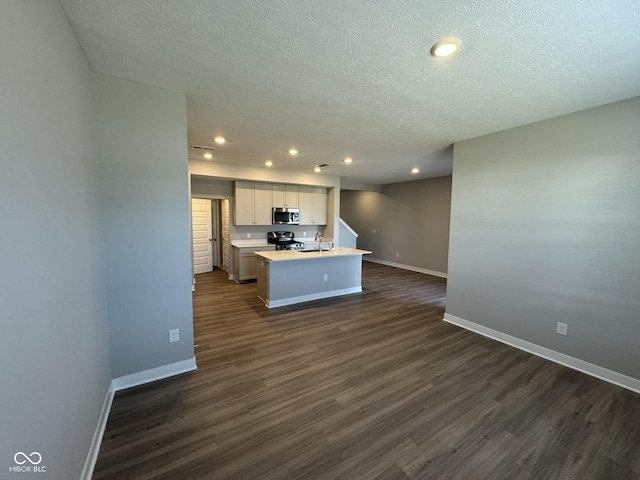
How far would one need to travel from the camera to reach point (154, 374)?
2.34 meters

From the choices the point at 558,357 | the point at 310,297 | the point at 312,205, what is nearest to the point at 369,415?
the point at 558,357

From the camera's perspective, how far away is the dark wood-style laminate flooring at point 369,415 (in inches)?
61.6

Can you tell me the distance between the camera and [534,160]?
2.84 metres

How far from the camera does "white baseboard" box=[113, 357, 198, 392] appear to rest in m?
2.22

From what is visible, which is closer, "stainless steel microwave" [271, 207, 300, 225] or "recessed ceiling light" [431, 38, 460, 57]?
"recessed ceiling light" [431, 38, 460, 57]

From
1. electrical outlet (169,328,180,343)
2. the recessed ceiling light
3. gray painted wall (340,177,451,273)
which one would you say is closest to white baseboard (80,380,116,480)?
electrical outlet (169,328,180,343)

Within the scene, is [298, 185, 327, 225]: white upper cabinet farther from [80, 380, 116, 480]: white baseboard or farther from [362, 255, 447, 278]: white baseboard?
[80, 380, 116, 480]: white baseboard

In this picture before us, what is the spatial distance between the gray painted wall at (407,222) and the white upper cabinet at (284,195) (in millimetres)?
3398

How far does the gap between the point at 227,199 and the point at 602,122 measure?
6.25 metres

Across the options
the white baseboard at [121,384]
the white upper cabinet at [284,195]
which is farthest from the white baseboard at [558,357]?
the white upper cabinet at [284,195]

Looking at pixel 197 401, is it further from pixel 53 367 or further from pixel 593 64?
pixel 593 64

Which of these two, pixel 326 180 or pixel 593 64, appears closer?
pixel 593 64

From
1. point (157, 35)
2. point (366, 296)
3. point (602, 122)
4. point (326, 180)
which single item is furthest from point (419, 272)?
point (157, 35)

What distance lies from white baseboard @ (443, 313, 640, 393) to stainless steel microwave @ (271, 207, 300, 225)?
419cm
